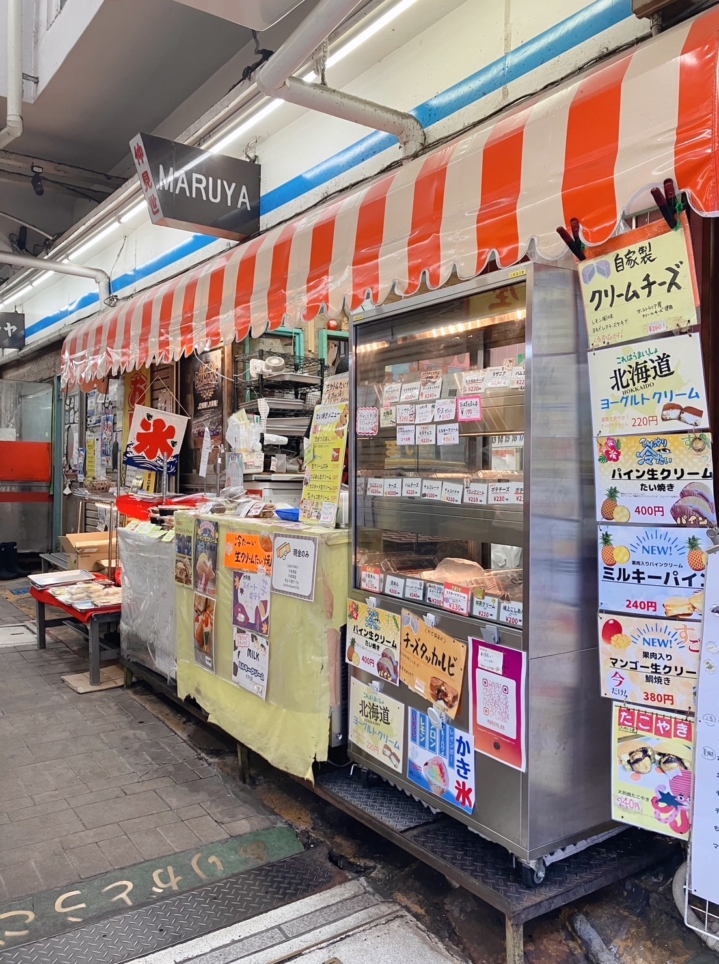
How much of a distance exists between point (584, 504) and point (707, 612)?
0.62 meters

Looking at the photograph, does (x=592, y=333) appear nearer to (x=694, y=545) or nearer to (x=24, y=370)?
(x=694, y=545)

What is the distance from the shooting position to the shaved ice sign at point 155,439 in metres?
7.18

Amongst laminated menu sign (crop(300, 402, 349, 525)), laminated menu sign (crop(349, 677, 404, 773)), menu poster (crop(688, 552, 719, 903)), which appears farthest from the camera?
laminated menu sign (crop(300, 402, 349, 525))

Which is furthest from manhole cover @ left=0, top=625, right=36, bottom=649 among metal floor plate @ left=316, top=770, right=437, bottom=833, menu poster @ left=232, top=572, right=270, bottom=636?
metal floor plate @ left=316, top=770, right=437, bottom=833

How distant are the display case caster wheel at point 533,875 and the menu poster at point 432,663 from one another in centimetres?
61

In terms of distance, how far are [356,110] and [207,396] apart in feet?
13.4

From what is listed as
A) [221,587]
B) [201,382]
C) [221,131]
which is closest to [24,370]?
[201,382]

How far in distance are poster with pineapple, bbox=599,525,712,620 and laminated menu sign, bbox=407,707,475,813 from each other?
0.85 m

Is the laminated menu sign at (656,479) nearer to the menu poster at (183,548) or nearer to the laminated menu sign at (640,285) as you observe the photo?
the laminated menu sign at (640,285)

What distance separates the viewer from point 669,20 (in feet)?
9.59

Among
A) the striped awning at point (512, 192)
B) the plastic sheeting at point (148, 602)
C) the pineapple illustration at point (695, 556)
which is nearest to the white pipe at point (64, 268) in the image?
the plastic sheeting at point (148, 602)

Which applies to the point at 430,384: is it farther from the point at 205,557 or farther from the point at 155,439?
the point at 155,439

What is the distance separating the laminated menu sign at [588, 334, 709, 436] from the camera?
233cm

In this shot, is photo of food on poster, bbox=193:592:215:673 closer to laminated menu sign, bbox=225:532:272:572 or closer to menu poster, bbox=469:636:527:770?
laminated menu sign, bbox=225:532:272:572
